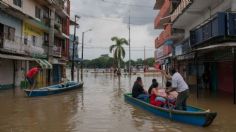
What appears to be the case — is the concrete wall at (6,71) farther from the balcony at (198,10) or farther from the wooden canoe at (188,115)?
the wooden canoe at (188,115)

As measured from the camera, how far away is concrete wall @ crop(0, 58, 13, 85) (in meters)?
27.1

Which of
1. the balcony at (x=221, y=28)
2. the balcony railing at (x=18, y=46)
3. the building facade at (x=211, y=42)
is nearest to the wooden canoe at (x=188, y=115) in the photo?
the building facade at (x=211, y=42)

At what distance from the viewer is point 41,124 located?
12016 millimetres

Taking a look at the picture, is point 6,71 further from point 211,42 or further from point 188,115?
point 188,115

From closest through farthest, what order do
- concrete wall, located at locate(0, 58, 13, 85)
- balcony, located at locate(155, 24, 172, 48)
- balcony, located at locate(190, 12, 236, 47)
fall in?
balcony, located at locate(190, 12, 236, 47), concrete wall, located at locate(0, 58, 13, 85), balcony, located at locate(155, 24, 172, 48)

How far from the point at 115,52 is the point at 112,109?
68.3 meters

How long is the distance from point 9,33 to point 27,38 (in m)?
4.62

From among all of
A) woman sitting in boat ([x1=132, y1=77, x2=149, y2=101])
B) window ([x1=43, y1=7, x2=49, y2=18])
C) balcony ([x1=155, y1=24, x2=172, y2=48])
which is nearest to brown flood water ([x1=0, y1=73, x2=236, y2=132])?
woman sitting in boat ([x1=132, y1=77, x2=149, y2=101])

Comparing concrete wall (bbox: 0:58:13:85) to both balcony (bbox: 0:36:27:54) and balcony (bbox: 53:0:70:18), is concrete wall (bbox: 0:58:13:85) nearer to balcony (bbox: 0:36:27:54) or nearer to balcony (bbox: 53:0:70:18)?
balcony (bbox: 0:36:27:54)

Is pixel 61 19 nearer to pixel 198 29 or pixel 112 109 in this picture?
pixel 198 29

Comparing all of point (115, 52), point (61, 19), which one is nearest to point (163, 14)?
point (61, 19)

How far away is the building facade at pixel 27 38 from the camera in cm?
2630

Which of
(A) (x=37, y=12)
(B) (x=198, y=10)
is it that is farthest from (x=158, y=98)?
(A) (x=37, y=12)

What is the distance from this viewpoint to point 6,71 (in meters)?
28.1
